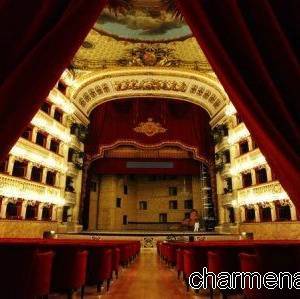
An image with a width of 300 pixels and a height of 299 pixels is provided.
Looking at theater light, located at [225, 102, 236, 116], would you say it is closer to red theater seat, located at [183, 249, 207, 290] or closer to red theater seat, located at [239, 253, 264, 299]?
red theater seat, located at [183, 249, 207, 290]

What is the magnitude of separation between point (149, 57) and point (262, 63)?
14.3 meters

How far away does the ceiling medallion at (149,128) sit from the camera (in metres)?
18.2

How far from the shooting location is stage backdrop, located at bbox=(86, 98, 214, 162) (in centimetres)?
1791

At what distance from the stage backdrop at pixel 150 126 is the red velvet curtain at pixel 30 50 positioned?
15525mm

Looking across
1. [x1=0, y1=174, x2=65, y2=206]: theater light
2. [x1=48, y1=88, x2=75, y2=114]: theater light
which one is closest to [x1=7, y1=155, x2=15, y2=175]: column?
[x1=0, y1=174, x2=65, y2=206]: theater light

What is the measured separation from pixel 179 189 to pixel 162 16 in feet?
56.1

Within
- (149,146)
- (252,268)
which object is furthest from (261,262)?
(149,146)

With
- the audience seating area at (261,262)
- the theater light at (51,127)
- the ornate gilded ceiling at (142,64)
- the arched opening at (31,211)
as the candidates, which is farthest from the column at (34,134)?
the audience seating area at (261,262)

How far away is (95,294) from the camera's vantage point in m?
4.24

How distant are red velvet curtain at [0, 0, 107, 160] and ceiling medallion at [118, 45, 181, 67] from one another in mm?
13370

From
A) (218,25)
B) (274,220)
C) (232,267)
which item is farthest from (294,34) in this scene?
(274,220)

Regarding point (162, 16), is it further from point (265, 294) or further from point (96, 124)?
point (265, 294)

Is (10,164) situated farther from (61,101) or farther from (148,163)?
(148,163)

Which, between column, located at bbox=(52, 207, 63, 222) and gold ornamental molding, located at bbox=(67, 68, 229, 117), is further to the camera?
gold ornamental molding, located at bbox=(67, 68, 229, 117)
